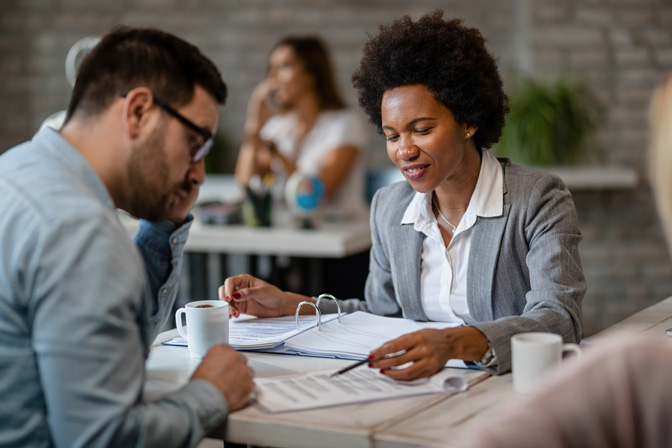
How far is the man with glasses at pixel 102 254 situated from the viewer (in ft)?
3.33

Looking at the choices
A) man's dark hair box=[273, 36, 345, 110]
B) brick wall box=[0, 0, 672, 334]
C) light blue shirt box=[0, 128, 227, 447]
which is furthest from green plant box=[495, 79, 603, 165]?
light blue shirt box=[0, 128, 227, 447]

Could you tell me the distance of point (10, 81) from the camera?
5660mm

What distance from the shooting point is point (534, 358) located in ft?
4.02

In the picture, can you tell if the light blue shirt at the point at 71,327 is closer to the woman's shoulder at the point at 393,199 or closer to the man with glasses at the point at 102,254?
the man with glasses at the point at 102,254

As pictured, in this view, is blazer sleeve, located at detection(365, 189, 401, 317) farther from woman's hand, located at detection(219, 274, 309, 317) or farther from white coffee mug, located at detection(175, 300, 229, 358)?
white coffee mug, located at detection(175, 300, 229, 358)

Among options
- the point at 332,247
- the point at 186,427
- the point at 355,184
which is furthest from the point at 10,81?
the point at 186,427

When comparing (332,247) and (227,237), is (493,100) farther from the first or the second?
(227,237)

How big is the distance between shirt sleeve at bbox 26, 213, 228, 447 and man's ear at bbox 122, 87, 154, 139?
165 mm

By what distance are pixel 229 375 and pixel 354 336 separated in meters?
0.39

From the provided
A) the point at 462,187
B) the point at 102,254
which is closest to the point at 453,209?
the point at 462,187

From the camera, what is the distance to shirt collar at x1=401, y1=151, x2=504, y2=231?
171 cm

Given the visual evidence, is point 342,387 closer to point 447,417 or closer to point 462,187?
point 447,417

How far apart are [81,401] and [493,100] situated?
3.78ft

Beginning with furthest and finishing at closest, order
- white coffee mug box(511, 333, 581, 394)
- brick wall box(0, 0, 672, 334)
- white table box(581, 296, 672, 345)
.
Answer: brick wall box(0, 0, 672, 334), white table box(581, 296, 672, 345), white coffee mug box(511, 333, 581, 394)
